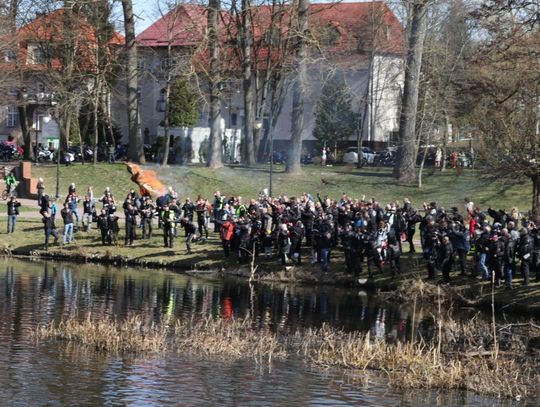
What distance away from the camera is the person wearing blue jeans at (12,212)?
45.9m

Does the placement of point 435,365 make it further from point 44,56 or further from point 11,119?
point 11,119

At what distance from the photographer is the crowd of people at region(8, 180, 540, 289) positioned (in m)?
35.7

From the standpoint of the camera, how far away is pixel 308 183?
6009cm

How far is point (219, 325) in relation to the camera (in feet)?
91.9

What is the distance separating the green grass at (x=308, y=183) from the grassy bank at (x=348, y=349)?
27.8 m

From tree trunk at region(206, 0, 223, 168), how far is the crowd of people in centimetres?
Result: 1618

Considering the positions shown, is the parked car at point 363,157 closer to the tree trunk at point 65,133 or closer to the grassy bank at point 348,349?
the tree trunk at point 65,133

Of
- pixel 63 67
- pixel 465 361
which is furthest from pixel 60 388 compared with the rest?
pixel 63 67

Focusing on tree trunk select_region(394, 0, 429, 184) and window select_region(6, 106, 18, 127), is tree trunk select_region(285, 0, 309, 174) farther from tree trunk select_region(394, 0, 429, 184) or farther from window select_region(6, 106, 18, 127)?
window select_region(6, 106, 18, 127)

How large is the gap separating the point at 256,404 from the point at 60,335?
7.22 meters

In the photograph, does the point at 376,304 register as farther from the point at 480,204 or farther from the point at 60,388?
the point at 480,204

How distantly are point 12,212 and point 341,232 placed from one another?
15350 mm

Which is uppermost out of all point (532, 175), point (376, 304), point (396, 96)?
point (396, 96)

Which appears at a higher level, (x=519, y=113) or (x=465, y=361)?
(x=519, y=113)
